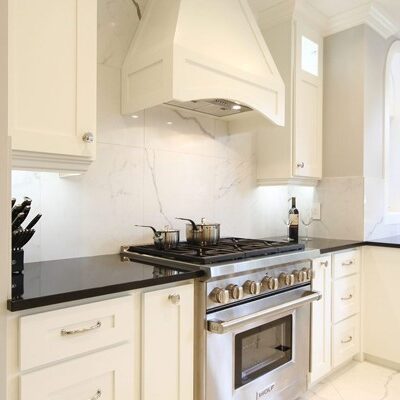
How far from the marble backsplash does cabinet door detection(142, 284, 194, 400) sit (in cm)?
62

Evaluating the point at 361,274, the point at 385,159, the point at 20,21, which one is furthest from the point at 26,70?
the point at 385,159

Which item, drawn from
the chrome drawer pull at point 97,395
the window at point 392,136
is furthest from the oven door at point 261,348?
the window at point 392,136

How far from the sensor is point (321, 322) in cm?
234

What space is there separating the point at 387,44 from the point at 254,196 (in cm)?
176

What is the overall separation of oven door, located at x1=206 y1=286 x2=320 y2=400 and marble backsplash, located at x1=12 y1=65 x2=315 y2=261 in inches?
29.2

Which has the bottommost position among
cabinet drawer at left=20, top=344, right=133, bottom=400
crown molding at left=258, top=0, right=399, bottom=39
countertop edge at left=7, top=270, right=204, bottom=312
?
cabinet drawer at left=20, top=344, right=133, bottom=400

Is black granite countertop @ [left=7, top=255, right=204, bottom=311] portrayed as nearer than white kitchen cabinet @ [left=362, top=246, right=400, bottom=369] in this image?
Yes

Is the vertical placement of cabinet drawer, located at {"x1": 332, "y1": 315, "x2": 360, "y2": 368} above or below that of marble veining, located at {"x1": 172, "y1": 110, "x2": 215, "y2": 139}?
below

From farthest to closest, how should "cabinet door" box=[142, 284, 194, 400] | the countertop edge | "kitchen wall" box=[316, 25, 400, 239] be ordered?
"kitchen wall" box=[316, 25, 400, 239] → "cabinet door" box=[142, 284, 194, 400] → the countertop edge

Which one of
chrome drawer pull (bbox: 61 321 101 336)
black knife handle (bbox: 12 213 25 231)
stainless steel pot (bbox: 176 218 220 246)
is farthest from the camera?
stainless steel pot (bbox: 176 218 220 246)

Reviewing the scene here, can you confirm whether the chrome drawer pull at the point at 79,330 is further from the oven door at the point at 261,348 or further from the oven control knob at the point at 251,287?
the oven control knob at the point at 251,287

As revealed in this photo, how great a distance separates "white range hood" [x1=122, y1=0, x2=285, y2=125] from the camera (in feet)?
5.61

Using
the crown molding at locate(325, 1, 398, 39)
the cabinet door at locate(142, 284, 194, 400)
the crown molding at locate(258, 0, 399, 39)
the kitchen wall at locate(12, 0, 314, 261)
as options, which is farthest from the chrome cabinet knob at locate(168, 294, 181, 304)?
the crown molding at locate(325, 1, 398, 39)

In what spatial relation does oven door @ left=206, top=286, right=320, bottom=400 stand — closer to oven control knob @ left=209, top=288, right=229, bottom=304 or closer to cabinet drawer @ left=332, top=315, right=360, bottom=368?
oven control knob @ left=209, top=288, right=229, bottom=304
